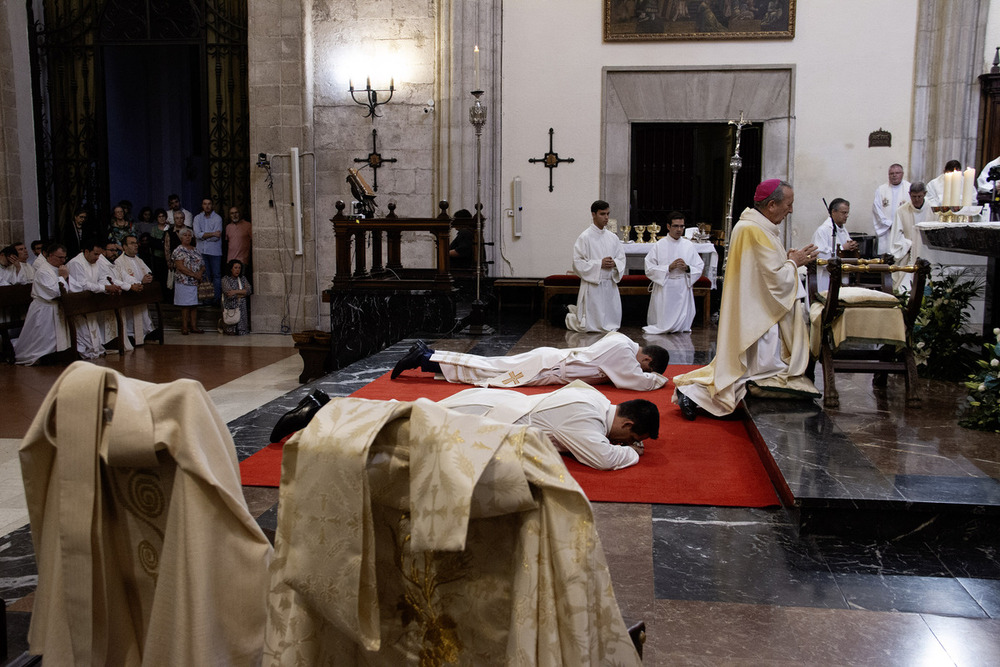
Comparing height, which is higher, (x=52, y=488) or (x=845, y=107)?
(x=845, y=107)

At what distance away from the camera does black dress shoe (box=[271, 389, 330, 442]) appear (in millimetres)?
4801

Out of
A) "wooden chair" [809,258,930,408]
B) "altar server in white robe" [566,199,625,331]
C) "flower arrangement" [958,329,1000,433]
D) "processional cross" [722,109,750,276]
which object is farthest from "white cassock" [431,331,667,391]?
"processional cross" [722,109,750,276]

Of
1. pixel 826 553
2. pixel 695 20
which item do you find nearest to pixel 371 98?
pixel 695 20

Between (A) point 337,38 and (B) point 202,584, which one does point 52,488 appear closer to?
(B) point 202,584

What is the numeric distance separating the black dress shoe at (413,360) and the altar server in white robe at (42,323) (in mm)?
5139

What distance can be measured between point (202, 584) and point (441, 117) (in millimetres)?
10054

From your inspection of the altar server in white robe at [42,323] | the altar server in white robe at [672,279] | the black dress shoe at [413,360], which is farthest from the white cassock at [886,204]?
the altar server in white robe at [42,323]

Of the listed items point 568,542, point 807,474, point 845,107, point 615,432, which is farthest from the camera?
point 845,107

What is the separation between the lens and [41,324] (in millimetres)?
9625

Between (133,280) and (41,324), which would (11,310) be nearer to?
(41,324)

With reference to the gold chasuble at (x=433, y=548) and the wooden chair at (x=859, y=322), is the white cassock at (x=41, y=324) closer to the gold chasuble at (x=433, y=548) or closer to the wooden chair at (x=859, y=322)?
the wooden chair at (x=859, y=322)

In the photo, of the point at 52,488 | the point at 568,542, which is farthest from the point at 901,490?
the point at 52,488

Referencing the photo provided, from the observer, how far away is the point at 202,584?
5.69 feet

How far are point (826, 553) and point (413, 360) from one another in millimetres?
3508
